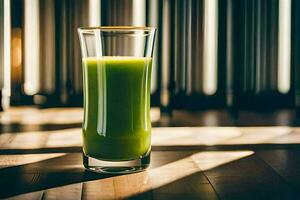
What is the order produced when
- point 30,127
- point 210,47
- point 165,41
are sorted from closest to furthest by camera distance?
point 30,127 < point 165,41 < point 210,47

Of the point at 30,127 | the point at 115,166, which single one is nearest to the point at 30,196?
the point at 115,166

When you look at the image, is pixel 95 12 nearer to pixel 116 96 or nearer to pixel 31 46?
pixel 31 46

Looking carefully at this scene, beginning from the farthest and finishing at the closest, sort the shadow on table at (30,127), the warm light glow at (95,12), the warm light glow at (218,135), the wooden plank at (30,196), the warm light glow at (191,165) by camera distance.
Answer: the warm light glow at (95,12), the shadow on table at (30,127), the warm light glow at (218,135), the warm light glow at (191,165), the wooden plank at (30,196)

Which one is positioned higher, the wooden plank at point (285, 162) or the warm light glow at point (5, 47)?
the warm light glow at point (5, 47)

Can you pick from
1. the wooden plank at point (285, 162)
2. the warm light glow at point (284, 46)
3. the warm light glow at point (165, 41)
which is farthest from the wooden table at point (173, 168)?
the warm light glow at point (284, 46)

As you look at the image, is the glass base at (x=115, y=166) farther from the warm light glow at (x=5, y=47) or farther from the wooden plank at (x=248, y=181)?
the warm light glow at (x=5, y=47)

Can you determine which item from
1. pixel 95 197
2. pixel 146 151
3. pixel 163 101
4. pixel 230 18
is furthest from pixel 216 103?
pixel 95 197

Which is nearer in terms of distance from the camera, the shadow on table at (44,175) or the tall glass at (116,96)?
the shadow on table at (44,175)
